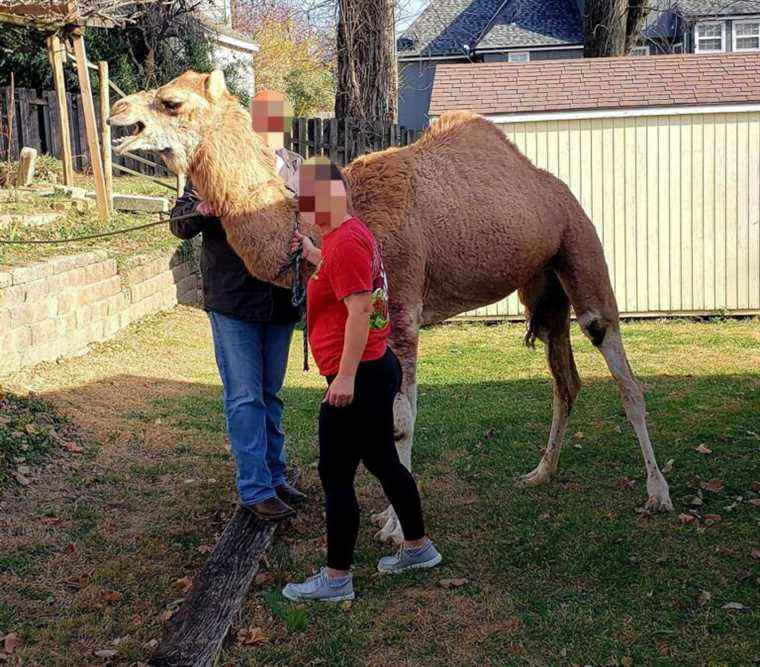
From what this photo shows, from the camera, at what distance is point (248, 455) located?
6.04 m

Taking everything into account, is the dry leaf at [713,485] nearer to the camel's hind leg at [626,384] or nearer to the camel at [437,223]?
the camel's hind leg at [626,384]

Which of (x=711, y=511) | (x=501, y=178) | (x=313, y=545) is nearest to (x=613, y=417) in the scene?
(x=711, y=511)

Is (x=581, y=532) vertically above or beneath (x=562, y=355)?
beneath

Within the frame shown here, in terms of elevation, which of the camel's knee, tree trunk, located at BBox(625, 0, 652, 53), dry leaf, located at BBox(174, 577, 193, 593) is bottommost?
dry leaf, located at BBox(174, 577, 193, 593)

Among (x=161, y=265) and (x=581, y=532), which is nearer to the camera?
(x=581, y=532)

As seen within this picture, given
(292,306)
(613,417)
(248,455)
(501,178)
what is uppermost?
(501,178)

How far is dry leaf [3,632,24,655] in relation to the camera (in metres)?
4.68

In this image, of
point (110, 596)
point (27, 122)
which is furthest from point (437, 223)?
point (27, 122)

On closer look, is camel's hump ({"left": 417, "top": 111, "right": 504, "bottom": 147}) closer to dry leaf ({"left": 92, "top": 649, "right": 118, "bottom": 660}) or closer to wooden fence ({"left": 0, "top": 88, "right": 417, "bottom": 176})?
dry leaf ({"left": 92, "top": 649, "right": 118, "bottom": 660})

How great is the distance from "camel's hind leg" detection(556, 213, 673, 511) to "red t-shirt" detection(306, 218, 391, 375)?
7.16 ft

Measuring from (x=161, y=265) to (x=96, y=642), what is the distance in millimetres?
8874

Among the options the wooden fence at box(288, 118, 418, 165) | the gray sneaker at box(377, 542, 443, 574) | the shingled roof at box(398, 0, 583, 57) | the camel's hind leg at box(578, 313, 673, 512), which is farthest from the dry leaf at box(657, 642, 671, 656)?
the shingled roof at box(398, 0, 583, 57)

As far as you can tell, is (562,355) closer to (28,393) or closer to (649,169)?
(28,393)

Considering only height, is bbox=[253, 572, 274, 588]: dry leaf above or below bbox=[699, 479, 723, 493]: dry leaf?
above
